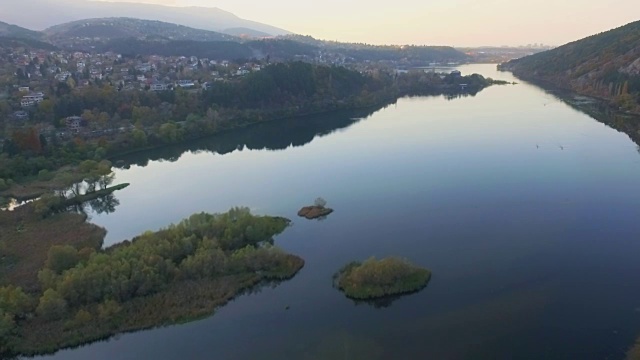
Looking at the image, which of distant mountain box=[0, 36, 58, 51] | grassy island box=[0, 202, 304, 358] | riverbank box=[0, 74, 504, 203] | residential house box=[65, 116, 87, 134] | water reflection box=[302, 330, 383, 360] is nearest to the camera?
water reflection box=[302, 330, 383, 360]

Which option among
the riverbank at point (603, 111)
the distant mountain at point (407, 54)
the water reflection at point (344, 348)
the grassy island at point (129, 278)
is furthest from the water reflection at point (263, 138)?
the distant mountain at point (407, 54)

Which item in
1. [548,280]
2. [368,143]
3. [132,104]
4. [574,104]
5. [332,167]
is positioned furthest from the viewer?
[574,104]

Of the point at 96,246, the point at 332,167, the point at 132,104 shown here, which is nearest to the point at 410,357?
the point at 96,246

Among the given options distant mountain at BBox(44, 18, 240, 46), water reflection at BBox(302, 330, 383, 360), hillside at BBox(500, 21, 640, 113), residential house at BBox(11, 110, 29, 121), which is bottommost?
water reflection at BBox(302, 330, 383, 360)

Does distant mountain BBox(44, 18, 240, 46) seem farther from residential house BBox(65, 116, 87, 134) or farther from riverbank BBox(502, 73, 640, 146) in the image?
riverbank BBox(502, 73, 640, 146)

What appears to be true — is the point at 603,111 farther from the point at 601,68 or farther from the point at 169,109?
the point at 169,109

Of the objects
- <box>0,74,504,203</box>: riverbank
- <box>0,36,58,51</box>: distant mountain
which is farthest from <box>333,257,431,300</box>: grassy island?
<box>0,36,58,51</box>: distant mountain

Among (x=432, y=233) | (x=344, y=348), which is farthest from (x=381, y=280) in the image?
(x=432, y=233)

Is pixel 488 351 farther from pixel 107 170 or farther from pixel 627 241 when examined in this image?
pixel 107 170
